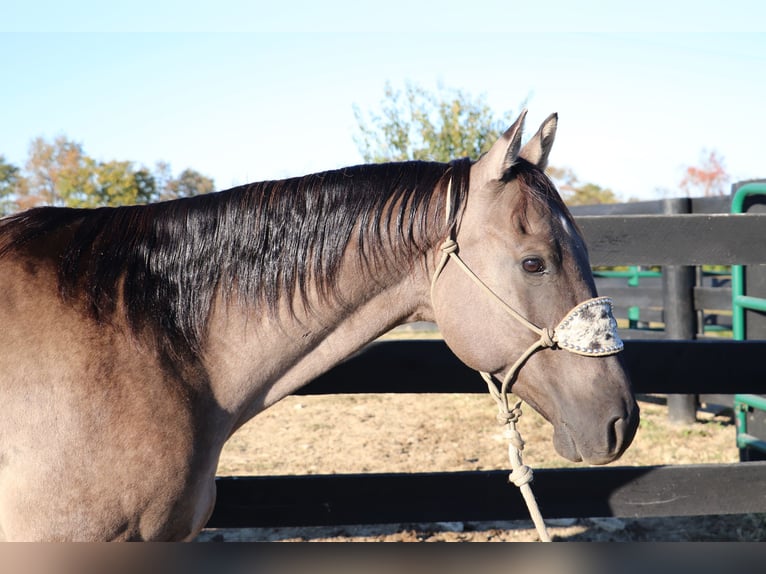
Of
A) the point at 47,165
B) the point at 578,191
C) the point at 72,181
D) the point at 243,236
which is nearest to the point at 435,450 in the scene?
the point at 243,236

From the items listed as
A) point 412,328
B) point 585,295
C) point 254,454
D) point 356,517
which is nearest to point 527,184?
point 585,295

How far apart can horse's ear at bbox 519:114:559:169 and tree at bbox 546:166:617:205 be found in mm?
29945

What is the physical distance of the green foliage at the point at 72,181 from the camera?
78.5 ft

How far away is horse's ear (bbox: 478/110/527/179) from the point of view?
6.78 feet

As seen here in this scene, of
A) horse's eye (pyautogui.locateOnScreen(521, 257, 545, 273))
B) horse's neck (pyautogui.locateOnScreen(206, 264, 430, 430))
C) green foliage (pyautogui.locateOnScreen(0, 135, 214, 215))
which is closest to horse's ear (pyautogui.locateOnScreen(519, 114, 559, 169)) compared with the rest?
Result: horse's eye (pyautogui.locateOnScreen(521, 257, 545, 273))

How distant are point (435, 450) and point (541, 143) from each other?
4.17 metres

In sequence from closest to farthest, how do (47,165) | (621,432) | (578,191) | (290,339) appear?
(621,432), (290,339), (47,165), (578,191)

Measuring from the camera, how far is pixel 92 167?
24.4 metres

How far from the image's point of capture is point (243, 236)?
2164 mm

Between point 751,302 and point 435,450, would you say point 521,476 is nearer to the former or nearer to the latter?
point 751,302

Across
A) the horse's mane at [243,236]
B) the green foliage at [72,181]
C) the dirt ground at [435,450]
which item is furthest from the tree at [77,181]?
the horse's mane at [243,236]

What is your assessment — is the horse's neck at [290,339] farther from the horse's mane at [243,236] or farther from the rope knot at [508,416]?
the rope knot at [508,416]

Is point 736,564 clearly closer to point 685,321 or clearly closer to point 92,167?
point 685,321

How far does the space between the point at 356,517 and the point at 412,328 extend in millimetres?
12295
